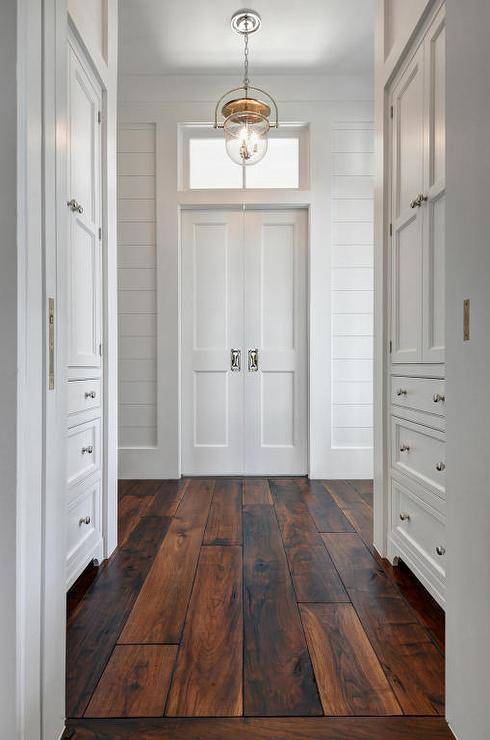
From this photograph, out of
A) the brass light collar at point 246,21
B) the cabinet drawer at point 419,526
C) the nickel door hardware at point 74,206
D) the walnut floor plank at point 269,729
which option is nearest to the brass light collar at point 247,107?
the brass light collar at point 246,21

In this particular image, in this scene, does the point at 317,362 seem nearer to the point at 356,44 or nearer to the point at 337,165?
the point at 337,165

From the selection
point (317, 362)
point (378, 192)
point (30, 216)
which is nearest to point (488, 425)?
point (30, 216)

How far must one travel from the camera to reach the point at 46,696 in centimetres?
101

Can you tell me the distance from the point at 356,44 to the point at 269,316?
1948 millimetres

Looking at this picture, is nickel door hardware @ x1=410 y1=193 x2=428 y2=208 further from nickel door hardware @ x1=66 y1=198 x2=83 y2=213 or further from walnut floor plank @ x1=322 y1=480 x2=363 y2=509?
walnut floor plank @ x1=322 y1=480 x2=363 y2=509

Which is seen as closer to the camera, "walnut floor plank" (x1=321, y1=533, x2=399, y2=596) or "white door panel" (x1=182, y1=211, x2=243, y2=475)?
"walnut floor plank" (x1=321, y1=533, x2=399, y2=596)

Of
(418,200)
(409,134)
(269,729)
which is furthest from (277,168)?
(269,729)

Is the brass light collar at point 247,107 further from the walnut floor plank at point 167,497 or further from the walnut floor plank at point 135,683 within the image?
the walnut floor plank at point 135,683

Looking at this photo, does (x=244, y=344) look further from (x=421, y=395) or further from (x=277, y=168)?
(x=421, y=395)

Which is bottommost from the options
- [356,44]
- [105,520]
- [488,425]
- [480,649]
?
[105,520]

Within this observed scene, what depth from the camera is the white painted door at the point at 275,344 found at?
3971mm

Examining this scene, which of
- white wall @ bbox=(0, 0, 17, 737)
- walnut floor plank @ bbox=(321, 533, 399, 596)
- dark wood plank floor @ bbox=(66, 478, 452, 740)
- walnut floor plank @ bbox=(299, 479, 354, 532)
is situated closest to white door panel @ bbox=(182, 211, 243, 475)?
walnut floor plank @ bbox=(299, 479, 354, 532)

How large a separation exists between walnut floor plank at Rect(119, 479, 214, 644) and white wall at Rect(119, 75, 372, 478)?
1066 mm

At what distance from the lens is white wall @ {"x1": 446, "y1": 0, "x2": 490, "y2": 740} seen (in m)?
0.99
